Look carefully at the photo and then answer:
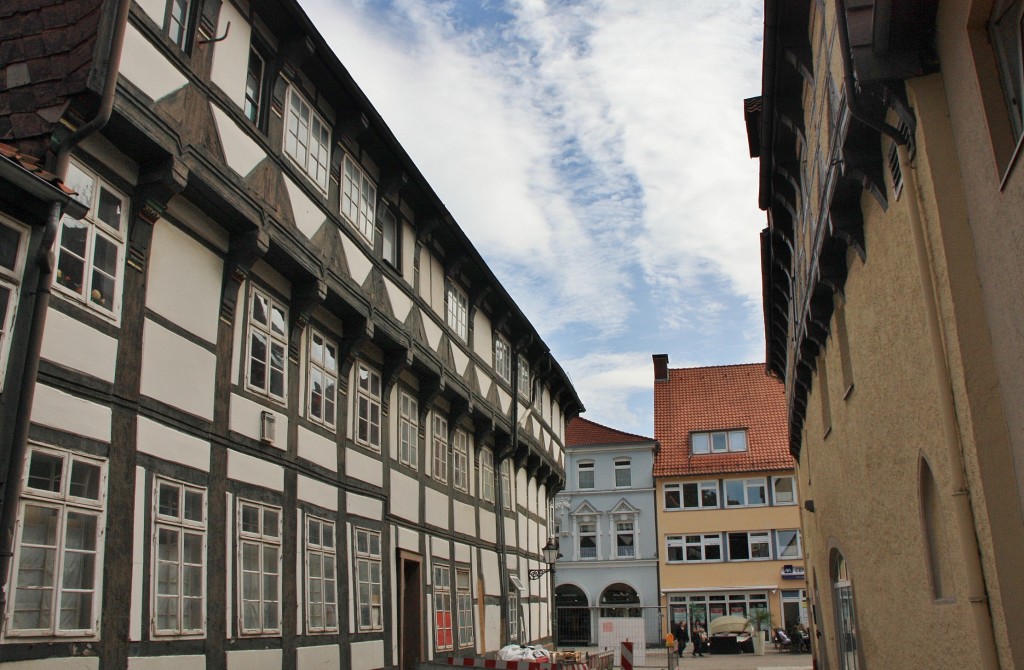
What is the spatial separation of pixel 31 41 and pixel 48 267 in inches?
96.1

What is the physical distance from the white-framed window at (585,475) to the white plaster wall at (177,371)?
38.5m

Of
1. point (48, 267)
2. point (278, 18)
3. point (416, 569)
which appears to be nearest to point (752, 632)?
point (416, 569)

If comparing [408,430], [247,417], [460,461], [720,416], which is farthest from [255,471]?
[720,416]

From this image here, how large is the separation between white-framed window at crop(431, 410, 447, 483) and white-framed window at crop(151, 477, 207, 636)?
27.1 ft

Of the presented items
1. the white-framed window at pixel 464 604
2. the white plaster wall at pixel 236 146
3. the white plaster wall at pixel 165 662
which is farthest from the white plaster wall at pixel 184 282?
the white-framed window at pixel 464 604

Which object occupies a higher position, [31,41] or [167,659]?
[31,41]

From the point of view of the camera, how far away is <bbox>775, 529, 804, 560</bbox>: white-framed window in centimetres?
4328

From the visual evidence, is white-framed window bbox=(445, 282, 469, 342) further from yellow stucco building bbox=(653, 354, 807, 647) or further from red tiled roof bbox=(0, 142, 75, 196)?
yellow stucco building bbox=(653, 354, 807, 647)

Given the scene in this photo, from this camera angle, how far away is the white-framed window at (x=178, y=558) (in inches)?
373

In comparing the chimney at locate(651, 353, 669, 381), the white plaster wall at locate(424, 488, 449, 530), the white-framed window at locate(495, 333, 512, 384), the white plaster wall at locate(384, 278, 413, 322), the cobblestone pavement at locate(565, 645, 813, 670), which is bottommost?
the cobblestone pavement at locate(565, 645, 813, 670)

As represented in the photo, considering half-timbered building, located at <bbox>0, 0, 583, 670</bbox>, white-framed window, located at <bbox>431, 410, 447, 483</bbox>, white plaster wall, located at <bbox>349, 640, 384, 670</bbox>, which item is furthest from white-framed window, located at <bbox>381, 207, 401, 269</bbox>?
white plaster wall, located at <bbox>349, 640, 384, 670</bbox>

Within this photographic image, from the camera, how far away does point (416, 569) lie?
16875 mm

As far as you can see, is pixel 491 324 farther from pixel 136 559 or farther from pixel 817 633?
pixel 136 559

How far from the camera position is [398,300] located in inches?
642
